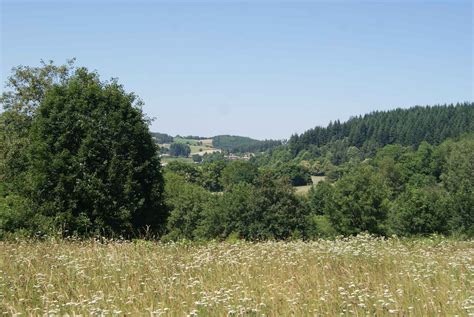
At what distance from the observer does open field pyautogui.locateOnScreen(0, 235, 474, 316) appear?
5254 millimetres

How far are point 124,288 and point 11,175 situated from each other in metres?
31.3

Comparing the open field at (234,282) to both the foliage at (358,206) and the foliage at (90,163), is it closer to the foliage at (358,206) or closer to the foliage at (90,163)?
the foliage at (90,163)

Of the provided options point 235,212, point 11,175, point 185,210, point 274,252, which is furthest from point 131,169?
point 185,210

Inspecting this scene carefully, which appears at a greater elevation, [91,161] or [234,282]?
[91,161]

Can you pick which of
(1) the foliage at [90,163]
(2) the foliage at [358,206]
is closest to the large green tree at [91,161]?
(1) the foliage at [90,163]

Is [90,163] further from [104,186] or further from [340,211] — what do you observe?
[340,211]

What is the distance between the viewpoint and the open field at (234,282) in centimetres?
525

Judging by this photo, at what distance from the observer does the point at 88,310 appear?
5.01 m

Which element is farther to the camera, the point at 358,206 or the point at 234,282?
the point at 358,206

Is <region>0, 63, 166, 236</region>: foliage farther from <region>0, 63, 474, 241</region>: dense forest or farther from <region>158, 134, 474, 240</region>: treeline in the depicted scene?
<region>158, 134, 474, 240</region>: treeline

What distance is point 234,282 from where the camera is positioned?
6664mm

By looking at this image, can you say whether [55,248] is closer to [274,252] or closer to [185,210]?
[274,252]

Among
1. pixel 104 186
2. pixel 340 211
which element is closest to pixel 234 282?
pixel 104 186

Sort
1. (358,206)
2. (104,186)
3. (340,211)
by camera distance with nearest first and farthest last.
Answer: (104,186) < (358,206) < (340,211)
